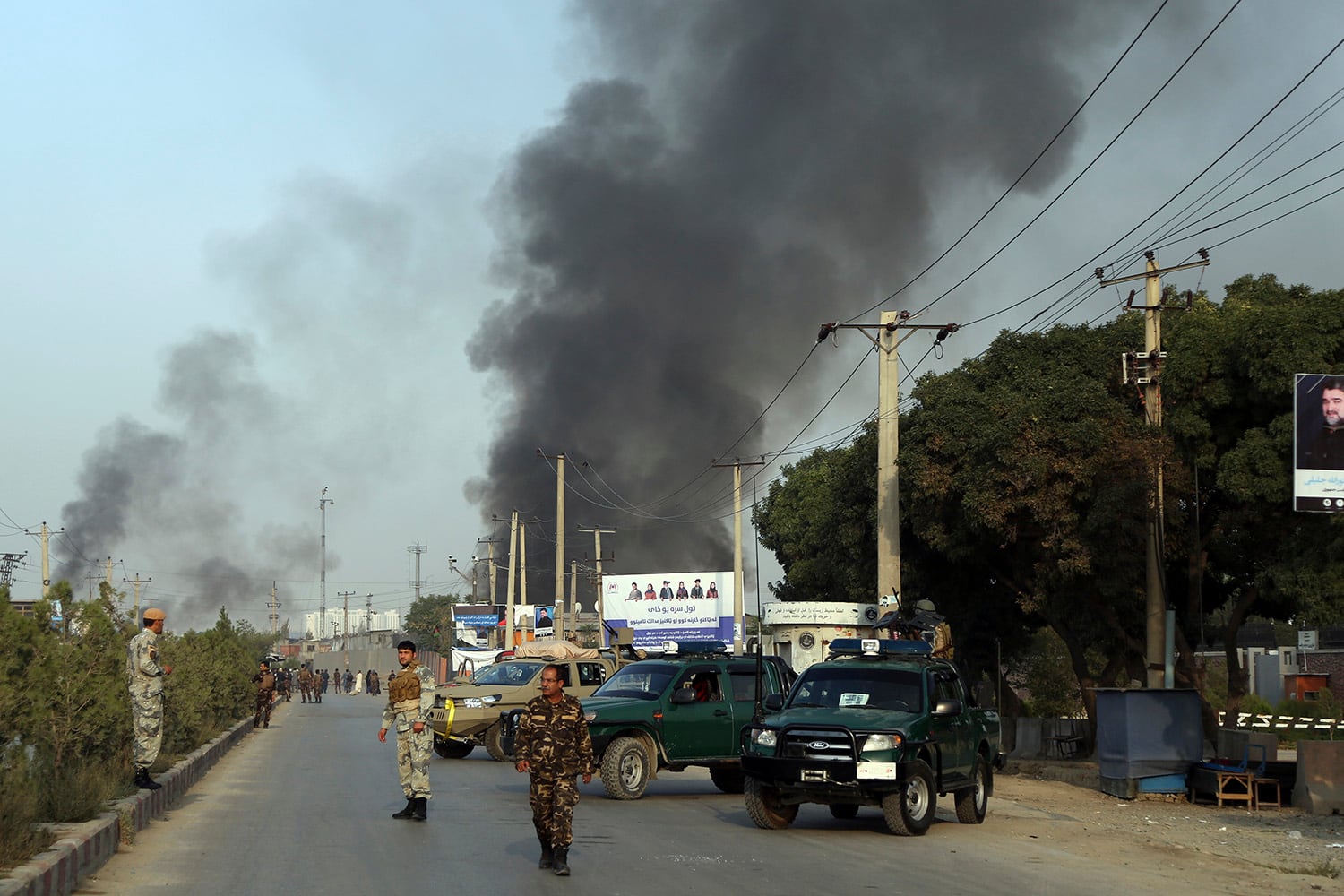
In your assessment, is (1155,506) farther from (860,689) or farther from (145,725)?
(145,725)

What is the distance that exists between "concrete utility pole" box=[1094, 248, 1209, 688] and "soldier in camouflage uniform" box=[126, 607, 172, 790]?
1444cm

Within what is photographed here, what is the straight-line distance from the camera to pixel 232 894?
372 inches

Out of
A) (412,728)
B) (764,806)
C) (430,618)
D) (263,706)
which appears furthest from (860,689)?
(430,618)

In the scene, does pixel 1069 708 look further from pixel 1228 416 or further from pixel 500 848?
pixel 500 848

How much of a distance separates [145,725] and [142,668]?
66 cm

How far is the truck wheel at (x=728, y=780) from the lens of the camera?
18.3 metres

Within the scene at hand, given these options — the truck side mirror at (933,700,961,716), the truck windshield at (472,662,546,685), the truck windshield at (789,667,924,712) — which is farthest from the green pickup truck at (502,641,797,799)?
the truck windshield at (472,662,546,685)

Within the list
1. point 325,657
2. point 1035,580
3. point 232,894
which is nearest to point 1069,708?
point 1035,580

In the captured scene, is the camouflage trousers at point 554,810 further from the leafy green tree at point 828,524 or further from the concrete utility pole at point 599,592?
the concrete utility pole at point 599,592

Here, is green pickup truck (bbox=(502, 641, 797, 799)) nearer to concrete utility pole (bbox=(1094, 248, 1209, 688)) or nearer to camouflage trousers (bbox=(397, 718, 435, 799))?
camouflage trousers (bbox=(397, 718, 435, 799))

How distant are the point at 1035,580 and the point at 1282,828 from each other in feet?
38.4

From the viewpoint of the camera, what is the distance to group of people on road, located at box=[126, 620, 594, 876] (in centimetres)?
1052

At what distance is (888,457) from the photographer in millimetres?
25438

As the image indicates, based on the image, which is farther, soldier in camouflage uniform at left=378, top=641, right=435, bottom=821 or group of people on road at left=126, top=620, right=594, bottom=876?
soldier in camouflage uniform at left=378, top=641, right=435, bottom=821
